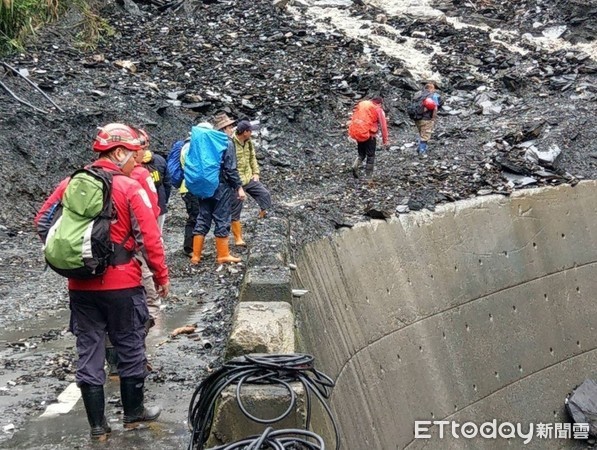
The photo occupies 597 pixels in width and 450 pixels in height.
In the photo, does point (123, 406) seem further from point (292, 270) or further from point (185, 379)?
point (292, 270)

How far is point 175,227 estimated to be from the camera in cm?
1248

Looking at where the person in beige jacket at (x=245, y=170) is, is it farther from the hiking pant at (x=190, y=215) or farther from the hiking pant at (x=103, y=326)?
the hiking pant at (x=103, y=326)

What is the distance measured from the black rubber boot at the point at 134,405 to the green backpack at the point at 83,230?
733 mm

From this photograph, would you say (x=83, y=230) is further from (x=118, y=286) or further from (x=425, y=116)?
(x=425, y=116)

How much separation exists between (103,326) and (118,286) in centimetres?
27

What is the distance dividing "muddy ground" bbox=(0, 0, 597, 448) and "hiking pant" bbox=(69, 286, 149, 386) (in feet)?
2.31

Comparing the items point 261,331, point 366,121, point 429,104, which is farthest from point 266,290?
point 429,104

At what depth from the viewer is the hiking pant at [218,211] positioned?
29.0ft

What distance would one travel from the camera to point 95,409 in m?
4.51

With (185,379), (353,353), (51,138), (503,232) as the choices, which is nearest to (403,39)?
(51,138)

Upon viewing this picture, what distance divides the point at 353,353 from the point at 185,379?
2312mm

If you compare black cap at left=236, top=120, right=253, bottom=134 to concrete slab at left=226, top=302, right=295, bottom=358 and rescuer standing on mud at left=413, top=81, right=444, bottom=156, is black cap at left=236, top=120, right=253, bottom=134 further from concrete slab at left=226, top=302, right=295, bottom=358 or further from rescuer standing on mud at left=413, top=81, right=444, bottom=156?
rescuer standing on mud at left=413, top=81, right=444, bottom=156

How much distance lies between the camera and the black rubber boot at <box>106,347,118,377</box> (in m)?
5.55

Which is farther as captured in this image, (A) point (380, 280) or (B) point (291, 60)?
(B) point (291, 60)
